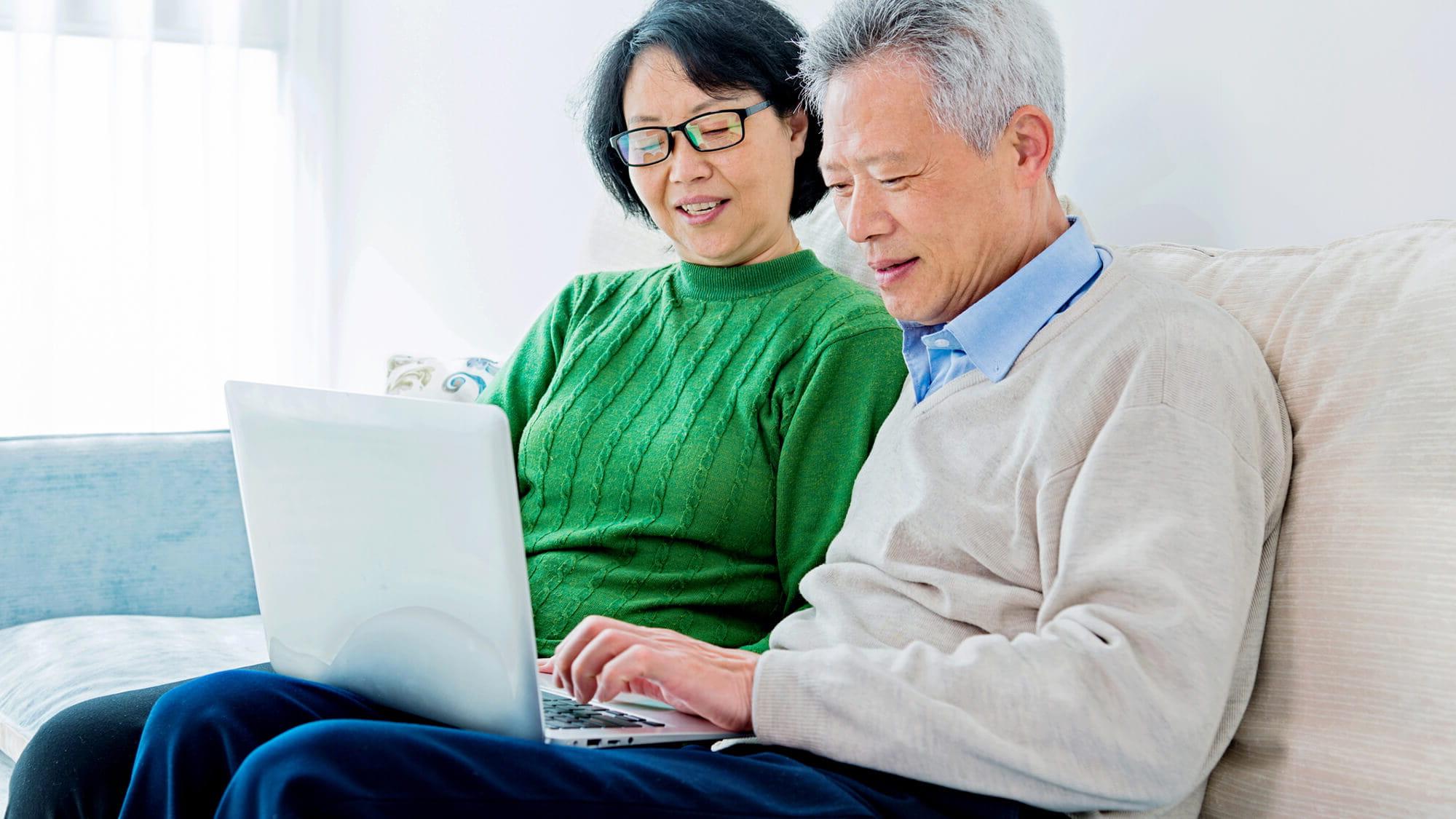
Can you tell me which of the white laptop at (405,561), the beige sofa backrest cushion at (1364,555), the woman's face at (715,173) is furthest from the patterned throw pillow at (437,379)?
the beige sofa backrest cushion at (1364,555)

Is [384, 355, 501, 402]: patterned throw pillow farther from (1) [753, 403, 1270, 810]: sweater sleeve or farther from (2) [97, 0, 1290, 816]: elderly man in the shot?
(1) [753, 403, 1270, 810]: sweater sleeve

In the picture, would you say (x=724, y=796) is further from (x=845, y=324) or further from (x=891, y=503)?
(x=845, y=324)

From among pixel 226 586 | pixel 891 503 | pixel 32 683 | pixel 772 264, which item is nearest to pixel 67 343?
pixel 226 586

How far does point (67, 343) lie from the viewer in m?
3.35

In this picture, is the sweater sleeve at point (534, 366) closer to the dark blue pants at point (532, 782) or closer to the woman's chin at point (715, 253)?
the woman's chin at point (715, 253)

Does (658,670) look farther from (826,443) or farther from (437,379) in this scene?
(437,379)

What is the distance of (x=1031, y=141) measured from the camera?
1102mm

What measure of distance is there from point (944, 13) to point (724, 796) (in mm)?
668

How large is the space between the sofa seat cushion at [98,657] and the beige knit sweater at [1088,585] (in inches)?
38.8

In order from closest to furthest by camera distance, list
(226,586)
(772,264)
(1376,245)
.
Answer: (1376,245), (772,264), (226,586)

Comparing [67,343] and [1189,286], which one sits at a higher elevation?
[1189,286]

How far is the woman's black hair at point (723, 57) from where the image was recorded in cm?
145

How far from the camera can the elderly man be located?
32.8 inches

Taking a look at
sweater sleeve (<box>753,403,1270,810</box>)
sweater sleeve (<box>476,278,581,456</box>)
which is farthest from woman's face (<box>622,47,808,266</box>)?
sweater sleeve (<box>753,403,1270,810</box>)
